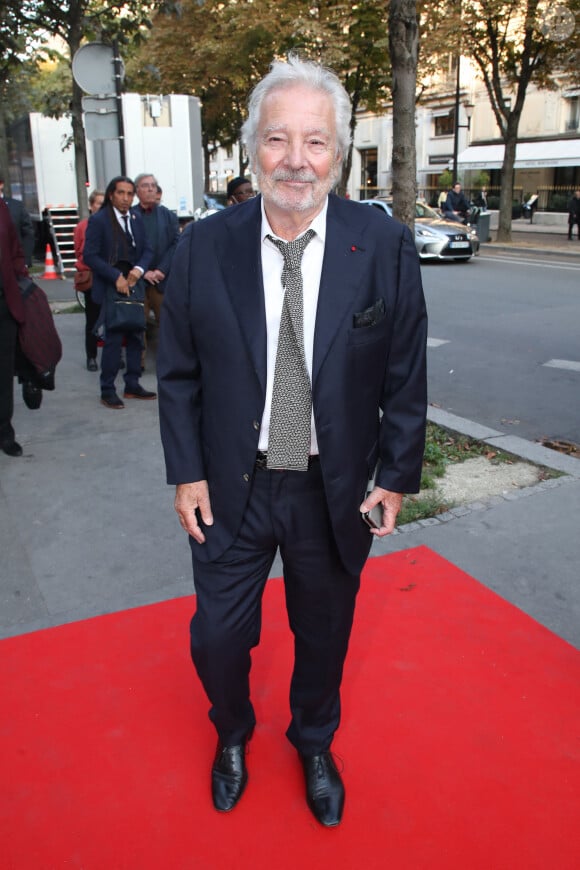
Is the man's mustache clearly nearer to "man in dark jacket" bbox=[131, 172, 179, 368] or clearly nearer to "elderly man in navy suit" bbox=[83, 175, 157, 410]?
"elderly man in navy suit" bbox=[83, 175, 157, 410]

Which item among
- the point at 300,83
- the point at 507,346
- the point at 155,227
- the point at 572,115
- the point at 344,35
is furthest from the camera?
the point at 572,115

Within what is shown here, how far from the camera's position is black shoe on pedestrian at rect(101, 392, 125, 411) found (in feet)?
21.3

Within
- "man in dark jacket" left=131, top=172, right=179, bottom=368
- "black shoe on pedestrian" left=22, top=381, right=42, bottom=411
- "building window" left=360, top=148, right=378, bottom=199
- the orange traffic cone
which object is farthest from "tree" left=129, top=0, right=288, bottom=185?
"black shoe on pedestrian" left=22, top=381, right=42, bottom=411

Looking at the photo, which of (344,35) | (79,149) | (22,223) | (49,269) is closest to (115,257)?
(22,223)

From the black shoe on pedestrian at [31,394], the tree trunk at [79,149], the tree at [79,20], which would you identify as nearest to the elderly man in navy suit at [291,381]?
the black shoe on pedestrian at [31,394]

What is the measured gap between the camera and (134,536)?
13.5ft

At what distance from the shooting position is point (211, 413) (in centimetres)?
210

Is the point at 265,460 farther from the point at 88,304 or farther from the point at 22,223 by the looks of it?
the point at 88,304

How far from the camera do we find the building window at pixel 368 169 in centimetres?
4759

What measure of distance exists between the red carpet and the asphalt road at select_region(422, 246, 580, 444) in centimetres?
323

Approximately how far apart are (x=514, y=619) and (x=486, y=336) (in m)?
6.84

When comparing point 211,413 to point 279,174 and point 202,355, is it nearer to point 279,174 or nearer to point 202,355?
point 202,355

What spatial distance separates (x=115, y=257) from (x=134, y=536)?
314 cm

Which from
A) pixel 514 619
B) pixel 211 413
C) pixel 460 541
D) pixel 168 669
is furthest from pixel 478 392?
pixel 211 413
